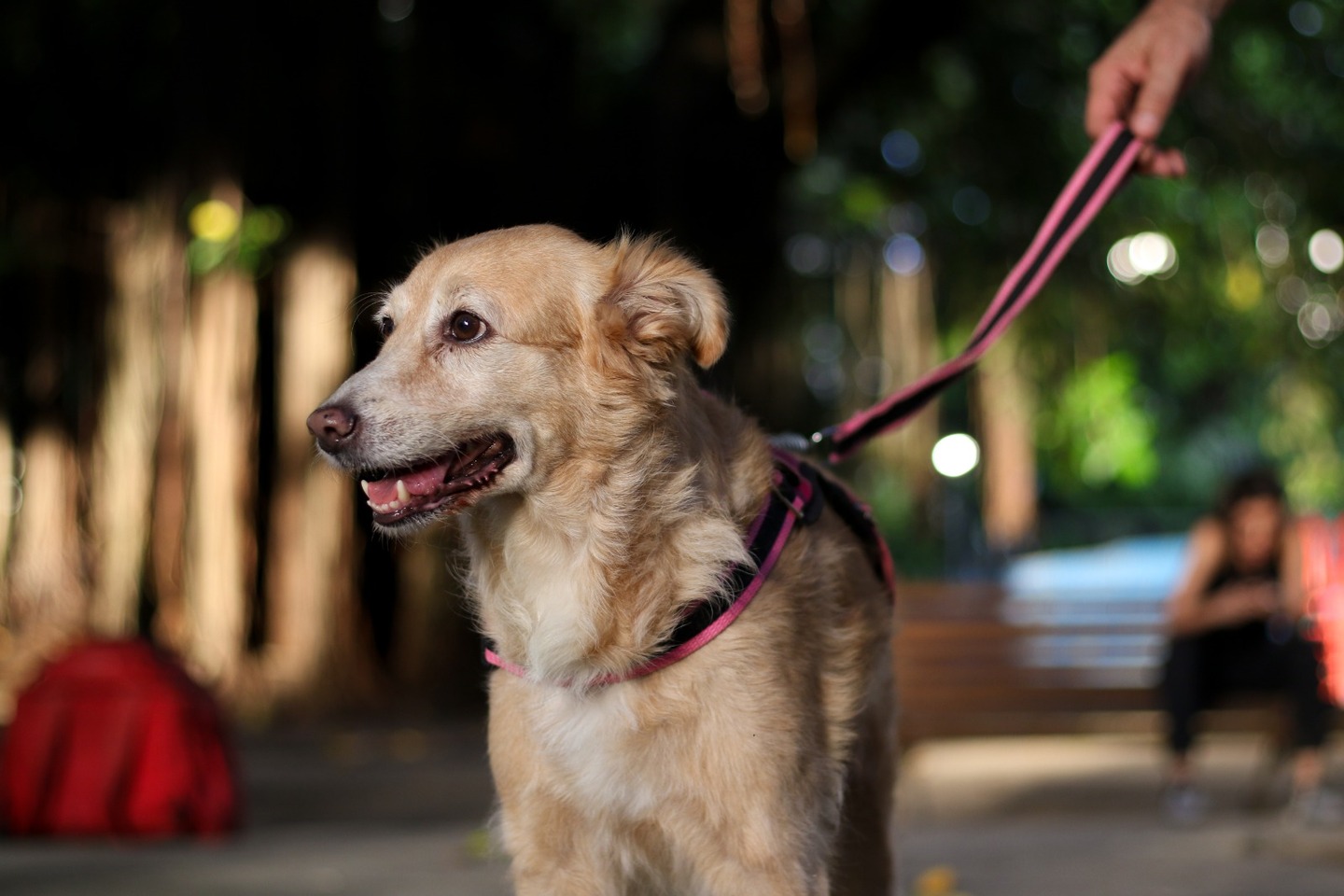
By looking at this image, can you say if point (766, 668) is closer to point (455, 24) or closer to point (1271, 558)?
point (1271, 558)

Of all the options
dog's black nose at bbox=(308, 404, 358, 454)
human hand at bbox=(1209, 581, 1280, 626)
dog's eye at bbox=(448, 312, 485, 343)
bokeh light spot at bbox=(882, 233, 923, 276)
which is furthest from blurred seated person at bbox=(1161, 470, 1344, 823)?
bokeh light spot at bbox=(882, 233, 923, 276)

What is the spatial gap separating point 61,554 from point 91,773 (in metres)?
7.49

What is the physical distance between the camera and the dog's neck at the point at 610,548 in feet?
9.91

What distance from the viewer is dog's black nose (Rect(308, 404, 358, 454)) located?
9.85ft

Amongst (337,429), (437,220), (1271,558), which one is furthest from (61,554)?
(337,429)

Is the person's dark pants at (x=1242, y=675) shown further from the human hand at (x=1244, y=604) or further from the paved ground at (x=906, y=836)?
the paved ground at (x=906, y=836)

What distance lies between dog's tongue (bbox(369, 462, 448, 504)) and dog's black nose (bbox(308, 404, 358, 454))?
13 centimetres

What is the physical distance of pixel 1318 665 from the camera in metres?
7.96

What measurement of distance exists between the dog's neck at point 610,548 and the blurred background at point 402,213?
609 cm

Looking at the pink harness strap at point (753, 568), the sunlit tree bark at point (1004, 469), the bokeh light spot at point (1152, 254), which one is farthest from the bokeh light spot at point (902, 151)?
the pink harness strap at point (753, 568)

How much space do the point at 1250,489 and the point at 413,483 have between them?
6217 millimetres

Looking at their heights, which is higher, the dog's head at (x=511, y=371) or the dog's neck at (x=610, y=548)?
the dog's head at (x=511, y=371)

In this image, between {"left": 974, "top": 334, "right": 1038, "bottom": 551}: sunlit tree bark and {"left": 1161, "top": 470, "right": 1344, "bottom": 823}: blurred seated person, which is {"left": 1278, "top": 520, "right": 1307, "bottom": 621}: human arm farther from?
{"left": 974, "top": 334, "right": 1038, "bottom": 551}: sunlit tree bark

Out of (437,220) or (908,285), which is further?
(908,285)
